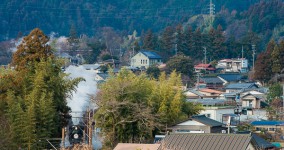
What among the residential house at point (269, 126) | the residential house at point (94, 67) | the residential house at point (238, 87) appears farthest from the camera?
the residential house at point (94, 67)

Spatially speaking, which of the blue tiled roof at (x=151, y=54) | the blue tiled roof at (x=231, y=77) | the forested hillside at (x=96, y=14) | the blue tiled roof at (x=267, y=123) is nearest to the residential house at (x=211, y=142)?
the blue tiled roof at (x=267, y=123)

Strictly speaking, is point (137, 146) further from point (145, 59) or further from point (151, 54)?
point (151, 54)

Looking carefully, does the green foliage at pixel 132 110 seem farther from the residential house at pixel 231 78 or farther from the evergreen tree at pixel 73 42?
the evergreen tree at pixel 73 42

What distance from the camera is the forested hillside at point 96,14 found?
76000 millimetres

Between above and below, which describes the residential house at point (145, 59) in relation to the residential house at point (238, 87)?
above

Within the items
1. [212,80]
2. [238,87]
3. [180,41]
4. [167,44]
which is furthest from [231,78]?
[167,44]

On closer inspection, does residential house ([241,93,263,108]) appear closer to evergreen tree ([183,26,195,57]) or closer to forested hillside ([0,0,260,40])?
evergreen tree ([183,26,195,57])

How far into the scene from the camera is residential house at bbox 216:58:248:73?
172ft

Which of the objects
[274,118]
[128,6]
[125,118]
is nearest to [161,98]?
[125,118]

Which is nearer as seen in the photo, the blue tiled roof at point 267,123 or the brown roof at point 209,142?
the brown roof at point 209,142

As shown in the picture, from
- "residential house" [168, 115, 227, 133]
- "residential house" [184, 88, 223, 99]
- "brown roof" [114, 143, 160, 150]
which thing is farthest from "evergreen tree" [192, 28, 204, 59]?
"brown roof" [114, 143, 160, 150]

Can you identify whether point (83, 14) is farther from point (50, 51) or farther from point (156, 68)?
point (50, 51)

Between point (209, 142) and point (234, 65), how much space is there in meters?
34.8

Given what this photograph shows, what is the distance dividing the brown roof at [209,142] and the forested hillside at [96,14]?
57.0 m
